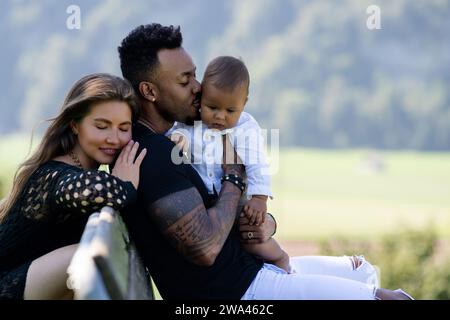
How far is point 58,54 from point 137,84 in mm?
82976

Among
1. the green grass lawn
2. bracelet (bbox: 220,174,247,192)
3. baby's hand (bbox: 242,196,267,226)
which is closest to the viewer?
bracelet (bbox: 220,174,247,192)

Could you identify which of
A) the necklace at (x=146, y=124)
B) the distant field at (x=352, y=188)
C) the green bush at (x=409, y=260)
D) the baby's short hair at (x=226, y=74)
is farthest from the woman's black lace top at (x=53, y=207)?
the distant field at (x=352, y=188)

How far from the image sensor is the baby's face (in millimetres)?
3680

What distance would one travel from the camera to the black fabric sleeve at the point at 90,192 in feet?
9.78

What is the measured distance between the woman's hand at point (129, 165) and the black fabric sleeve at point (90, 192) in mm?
102

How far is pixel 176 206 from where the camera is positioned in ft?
10.2

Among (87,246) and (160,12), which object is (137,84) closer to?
(87,246)

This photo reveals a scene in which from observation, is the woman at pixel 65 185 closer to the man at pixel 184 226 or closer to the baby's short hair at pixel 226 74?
the man at pixel 184 226

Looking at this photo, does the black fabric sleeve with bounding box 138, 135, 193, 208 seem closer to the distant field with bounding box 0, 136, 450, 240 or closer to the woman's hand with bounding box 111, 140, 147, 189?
the woman's hand with bounding box 111, 140, 147, 189

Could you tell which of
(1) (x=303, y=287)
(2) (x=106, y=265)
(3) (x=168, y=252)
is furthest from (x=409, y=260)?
(2) (x=106, y=265)

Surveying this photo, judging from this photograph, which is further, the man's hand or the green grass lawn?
the green grass lawn

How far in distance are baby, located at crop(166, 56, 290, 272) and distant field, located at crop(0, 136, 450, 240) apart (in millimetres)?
35435

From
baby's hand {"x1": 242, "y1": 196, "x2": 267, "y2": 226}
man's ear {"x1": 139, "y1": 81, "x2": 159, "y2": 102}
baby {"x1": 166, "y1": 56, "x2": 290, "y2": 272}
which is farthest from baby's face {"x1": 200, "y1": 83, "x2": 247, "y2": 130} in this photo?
baby's hand {"x1": 242, "y1": 196, "x2": 267, "y2": 226}

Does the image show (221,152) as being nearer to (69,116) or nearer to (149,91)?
(149,91)
